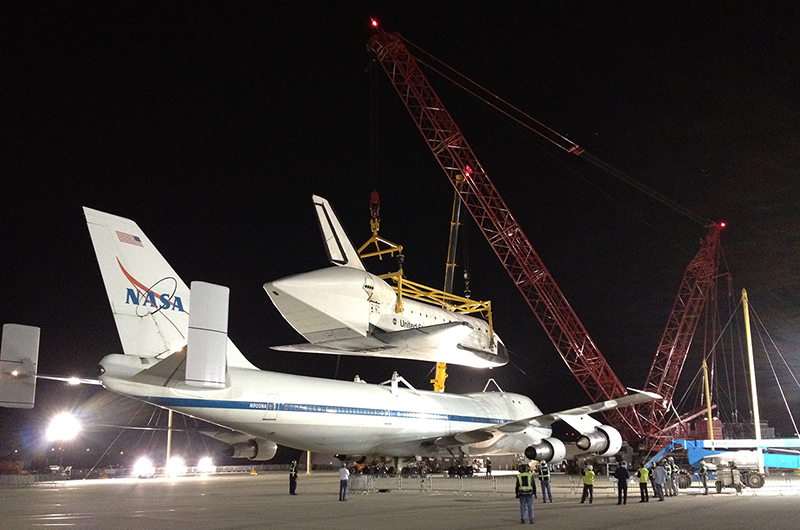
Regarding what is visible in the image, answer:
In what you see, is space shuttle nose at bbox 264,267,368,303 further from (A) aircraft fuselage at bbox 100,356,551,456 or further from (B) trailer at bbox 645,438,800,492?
(B) trailer at bbox 645,438,800,492

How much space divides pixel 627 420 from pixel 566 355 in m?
8.73

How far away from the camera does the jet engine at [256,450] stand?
2320cm

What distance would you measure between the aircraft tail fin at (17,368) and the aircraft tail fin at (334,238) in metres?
10.1

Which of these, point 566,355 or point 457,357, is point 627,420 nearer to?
point 566,355

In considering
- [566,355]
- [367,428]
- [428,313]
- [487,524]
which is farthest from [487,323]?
[566,355]

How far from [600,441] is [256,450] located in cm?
1300

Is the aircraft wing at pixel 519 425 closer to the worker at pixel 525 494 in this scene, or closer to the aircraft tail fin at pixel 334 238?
the aircraft tail fin at pixel 334 238

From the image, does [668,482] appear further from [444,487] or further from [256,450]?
[256,450]

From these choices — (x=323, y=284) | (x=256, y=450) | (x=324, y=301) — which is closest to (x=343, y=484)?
(x=256, y=450)

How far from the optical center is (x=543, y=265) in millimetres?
50906

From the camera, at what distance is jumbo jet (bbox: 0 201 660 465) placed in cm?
1498

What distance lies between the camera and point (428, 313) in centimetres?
2439

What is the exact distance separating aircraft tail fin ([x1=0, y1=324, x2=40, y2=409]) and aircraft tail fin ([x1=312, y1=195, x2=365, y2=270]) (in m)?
10.1

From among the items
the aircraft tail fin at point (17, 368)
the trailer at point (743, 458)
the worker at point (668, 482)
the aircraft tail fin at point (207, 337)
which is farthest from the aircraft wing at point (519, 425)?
the aircraft tail fin at point (17, 368)
